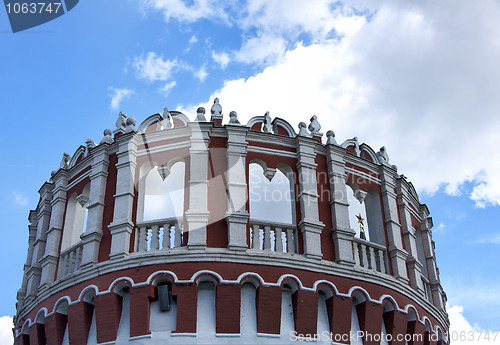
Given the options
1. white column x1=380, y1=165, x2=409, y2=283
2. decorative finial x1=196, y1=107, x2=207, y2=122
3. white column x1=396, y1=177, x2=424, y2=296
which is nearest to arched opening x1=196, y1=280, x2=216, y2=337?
decorative finial x1=196, y1=107, x2=207, y2=122

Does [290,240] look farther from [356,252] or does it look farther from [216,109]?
[216,109]

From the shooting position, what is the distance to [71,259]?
19938 millimetres

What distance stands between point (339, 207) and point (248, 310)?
4.34 meters

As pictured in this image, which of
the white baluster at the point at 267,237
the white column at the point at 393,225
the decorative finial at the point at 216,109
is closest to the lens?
the white baluster at the point at 267,237

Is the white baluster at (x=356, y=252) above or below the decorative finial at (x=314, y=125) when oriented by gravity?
below

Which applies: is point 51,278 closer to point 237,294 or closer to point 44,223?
point 44,223

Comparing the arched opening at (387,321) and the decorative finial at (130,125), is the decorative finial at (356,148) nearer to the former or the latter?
the arched opening at (387,321)

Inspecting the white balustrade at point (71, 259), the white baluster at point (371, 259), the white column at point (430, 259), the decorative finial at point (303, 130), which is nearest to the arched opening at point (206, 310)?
the white balustrade at point (71, 259)

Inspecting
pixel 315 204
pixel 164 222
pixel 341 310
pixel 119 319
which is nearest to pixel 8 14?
pixel 164 222

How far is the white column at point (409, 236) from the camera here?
20594 mm

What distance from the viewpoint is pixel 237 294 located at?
17297mm

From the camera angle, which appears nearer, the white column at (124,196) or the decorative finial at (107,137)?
the white column at (124,196)

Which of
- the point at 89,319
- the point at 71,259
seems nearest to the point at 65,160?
the point at 71,259

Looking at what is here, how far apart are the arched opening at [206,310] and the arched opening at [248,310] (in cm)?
76
